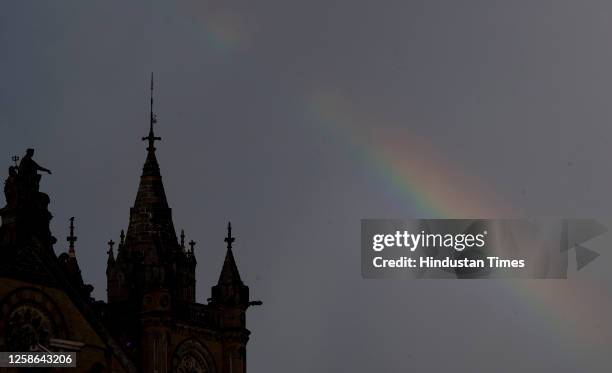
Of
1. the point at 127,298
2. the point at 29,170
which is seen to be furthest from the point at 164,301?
the point at 29,170

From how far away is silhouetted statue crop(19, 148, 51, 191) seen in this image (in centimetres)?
7006

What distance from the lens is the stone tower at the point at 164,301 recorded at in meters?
73.1

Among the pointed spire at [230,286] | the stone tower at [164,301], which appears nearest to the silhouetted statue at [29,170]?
the stone tower at [164,301]

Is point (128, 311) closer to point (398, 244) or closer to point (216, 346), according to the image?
point (216, 346)

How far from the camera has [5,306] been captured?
220 feet

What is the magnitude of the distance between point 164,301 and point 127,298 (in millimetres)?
2400

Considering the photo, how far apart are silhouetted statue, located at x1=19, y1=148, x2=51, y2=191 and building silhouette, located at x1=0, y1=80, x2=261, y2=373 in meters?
0.04

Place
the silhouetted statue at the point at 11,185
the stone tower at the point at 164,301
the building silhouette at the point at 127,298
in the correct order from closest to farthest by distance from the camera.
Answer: the building silhouette at the point at 127,298, the silhouetted statue at the point at 11,185, the stone tower at the point at 164,301

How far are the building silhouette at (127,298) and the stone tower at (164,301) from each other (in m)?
0.04

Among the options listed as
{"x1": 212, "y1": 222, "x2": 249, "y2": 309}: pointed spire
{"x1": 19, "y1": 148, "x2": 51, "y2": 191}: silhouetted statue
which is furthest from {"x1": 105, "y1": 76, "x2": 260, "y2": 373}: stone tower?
{"x1": 19, "y1": 148, "x2": 51, "y2": 191}: silhouetted statue

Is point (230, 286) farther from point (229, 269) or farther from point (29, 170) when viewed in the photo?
point (29, 170)

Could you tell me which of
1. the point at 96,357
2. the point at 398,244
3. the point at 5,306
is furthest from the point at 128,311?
the point at 398,244

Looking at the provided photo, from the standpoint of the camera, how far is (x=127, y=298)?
2960 inches

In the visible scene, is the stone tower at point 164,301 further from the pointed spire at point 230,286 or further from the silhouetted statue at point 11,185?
the silhouetted statue at point 11,185
